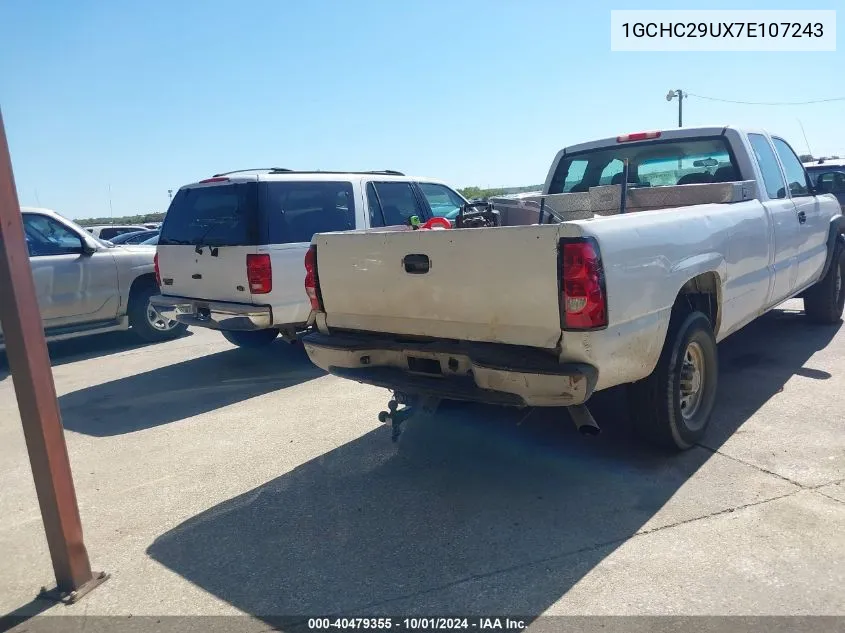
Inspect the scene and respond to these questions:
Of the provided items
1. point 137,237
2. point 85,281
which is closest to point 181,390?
point 85,281

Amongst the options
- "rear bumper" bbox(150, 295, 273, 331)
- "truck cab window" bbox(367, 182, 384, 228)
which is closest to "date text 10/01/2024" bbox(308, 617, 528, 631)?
"rear bumper" bbox(150, 295, 273, 331)

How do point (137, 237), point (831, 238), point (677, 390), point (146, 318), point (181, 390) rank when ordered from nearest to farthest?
Result: 1. point (677, 390)
2. point (181, 390)
3. point (831, 238)
4. point (146, 318)
5. point (137, 237)

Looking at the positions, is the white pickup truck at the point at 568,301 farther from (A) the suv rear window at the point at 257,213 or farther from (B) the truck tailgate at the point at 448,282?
(A) the suv rear window at the point at 257,213

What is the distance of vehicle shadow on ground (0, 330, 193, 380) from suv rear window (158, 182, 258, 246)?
245cm

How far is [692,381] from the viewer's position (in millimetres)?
4184

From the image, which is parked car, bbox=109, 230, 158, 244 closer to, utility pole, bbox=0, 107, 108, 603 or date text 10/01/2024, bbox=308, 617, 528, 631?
utility pole, bbox=0, 107, 108, 603

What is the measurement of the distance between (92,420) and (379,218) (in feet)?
11.4

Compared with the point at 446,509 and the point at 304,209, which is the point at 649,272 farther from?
the point at 304,209

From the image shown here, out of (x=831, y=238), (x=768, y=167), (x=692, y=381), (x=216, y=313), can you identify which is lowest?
(x=692, y=381)

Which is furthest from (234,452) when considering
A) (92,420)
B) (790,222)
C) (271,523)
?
(790,222)

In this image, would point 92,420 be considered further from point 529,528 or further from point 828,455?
point 828,455

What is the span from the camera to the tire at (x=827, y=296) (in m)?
7.28

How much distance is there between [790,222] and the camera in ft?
18.3

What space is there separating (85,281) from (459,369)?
6402 millimetres
